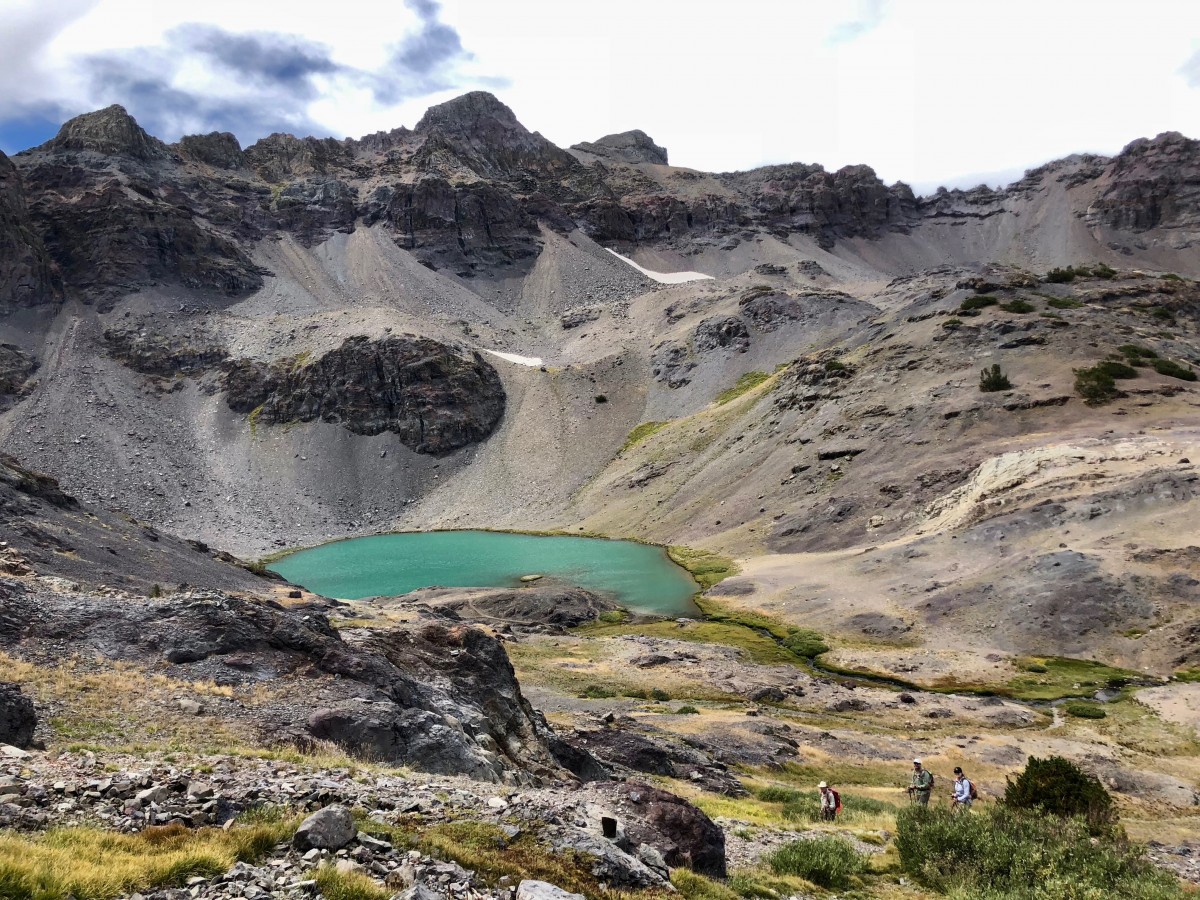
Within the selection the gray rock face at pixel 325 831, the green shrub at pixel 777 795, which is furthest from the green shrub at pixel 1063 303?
the gray rock face at pixel 325 831

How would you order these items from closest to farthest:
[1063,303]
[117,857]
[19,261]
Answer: [117,857]
[1063,303]
[19,261]

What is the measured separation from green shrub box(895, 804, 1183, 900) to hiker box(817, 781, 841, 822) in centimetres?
377

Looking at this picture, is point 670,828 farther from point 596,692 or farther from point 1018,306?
point 1018,306

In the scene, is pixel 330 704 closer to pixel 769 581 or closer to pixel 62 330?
pixel 769 581

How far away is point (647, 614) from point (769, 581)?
1290 cm

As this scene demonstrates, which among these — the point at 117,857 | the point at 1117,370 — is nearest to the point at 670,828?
the point at 117,857

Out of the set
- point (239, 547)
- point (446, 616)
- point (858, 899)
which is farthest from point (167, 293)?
point (858, 899)

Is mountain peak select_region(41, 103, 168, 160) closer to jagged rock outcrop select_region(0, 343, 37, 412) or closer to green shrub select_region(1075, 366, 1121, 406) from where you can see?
jagged rock outcrop select_region(0, 343, 37, 412)

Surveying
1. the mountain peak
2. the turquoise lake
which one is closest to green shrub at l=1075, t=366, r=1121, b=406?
the turquoise lake

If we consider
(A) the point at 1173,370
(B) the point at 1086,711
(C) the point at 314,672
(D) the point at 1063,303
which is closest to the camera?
(C) the point at 314,672

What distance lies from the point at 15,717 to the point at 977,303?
383 ft

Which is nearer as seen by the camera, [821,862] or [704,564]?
[821,862]

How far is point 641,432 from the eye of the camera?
13675 centimetres

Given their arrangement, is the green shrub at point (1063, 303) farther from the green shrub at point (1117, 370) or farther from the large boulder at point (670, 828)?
the large boulder at point (670, 828)
